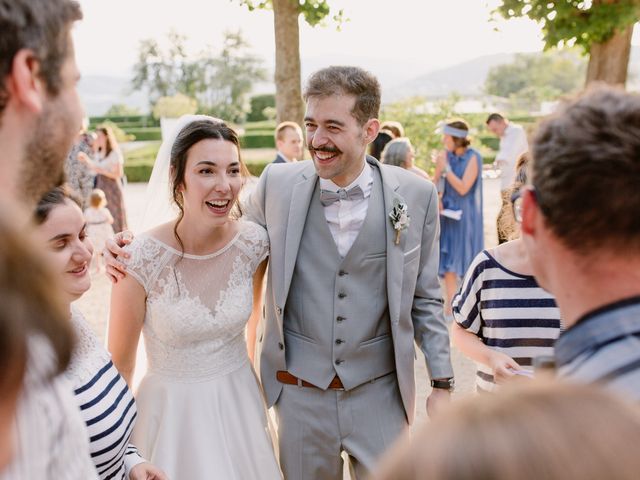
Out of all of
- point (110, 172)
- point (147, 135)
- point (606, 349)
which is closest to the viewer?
point (606, 349)

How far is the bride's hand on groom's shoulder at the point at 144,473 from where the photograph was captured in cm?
214

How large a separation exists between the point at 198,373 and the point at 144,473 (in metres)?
0.71

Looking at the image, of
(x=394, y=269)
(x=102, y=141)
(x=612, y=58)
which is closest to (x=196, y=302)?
(x=394, y=269)

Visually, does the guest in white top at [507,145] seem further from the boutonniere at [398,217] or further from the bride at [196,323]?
the bride at [196,323]

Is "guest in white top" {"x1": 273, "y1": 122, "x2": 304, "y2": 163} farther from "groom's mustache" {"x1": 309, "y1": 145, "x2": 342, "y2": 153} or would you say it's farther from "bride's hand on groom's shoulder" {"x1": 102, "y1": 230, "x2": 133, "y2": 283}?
"bride's hand on groom's shoulder" {"x1": 102, "y1": 230, "x2": 133, "y2": 283}

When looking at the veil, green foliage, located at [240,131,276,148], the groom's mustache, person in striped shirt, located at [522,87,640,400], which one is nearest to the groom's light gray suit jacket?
the groom's mustache

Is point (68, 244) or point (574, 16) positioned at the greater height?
point (574, 16)

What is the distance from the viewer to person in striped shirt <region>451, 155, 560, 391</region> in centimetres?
240

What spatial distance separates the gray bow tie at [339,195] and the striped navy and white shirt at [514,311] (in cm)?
63

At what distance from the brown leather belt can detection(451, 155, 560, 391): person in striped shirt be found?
1.89 ft

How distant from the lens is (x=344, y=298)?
2.75 meters

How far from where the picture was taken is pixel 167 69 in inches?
2539

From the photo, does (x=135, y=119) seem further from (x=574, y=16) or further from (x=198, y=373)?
(x=198, y=373)

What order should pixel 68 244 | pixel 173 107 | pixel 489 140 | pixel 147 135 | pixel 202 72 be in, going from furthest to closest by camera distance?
pixel 202 72
pixel 173 107
pixel 147 135
pixel 489 140
pixel 68 244
